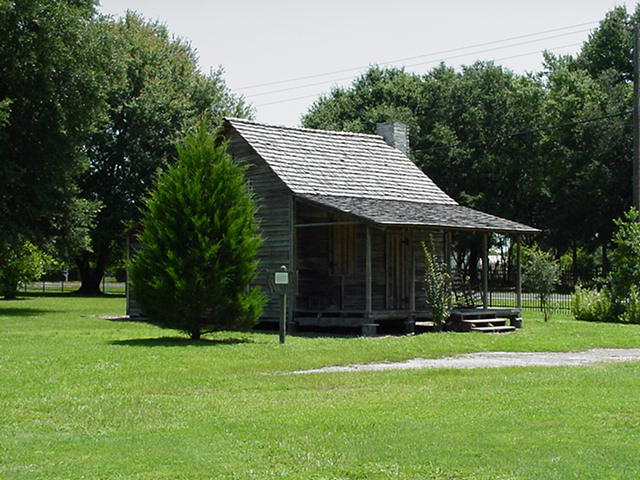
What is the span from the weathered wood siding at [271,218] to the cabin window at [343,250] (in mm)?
1437

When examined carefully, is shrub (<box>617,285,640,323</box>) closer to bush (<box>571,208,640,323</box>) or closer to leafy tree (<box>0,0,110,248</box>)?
bush (<box>571,208,640,323</box>)

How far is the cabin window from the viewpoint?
2869 centimetres

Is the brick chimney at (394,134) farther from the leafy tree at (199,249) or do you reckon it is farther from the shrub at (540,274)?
the leafy tree at (199,249)

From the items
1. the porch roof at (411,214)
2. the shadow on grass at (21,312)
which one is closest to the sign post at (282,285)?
the porch roof at (411,214)

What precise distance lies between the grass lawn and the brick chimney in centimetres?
1687

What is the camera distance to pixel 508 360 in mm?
19000

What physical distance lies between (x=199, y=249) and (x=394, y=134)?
52.4ft

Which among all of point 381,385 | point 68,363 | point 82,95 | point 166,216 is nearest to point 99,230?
point 82,95

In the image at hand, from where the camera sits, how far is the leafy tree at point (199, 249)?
2177 cm

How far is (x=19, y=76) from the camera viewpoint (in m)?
35.3

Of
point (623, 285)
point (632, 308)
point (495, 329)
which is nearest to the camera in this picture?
point (495, 329)

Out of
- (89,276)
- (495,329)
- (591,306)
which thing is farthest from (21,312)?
(89,276)

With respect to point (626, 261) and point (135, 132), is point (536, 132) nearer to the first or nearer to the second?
point (135, 132)

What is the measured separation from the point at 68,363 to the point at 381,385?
623 cm
